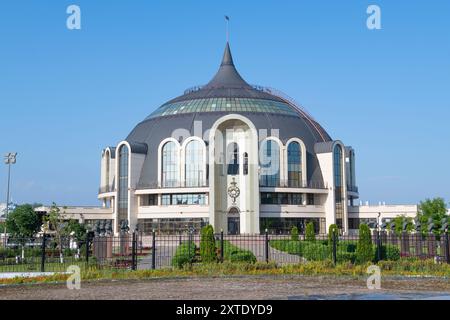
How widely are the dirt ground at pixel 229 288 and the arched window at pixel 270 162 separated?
139ft

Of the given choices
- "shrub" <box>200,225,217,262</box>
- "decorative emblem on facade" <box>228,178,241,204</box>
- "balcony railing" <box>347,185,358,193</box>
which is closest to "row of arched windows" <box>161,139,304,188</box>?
"decorative emblem on facade" <box>228,178,241,204</box>

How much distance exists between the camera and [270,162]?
6316 centimetres

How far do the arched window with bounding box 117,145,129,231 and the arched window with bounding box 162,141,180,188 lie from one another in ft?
15.9

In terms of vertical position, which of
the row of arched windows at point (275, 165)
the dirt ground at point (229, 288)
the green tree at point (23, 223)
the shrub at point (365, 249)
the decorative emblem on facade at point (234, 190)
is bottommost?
the dirt ground at point (229, 288)

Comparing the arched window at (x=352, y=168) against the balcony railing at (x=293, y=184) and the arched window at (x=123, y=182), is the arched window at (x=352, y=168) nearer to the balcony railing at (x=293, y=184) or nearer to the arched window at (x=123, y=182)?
the balcony railing at (x=293, y=184)

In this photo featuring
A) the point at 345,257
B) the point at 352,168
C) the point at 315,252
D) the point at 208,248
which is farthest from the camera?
the point at 352,168

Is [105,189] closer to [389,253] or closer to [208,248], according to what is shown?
[208,248]

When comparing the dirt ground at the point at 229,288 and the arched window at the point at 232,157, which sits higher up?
the arched window at the point at 232,157

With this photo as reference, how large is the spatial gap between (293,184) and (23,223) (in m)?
28.3

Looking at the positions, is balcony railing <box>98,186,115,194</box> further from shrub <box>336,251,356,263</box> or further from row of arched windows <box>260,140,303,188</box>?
shrub <box>336,251,356,263</box>

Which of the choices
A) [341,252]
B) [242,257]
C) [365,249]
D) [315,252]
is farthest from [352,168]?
[242,257]

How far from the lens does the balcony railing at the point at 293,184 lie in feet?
205

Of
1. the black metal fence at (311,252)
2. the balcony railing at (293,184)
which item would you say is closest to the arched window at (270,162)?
the balcony railing at (293,184)
